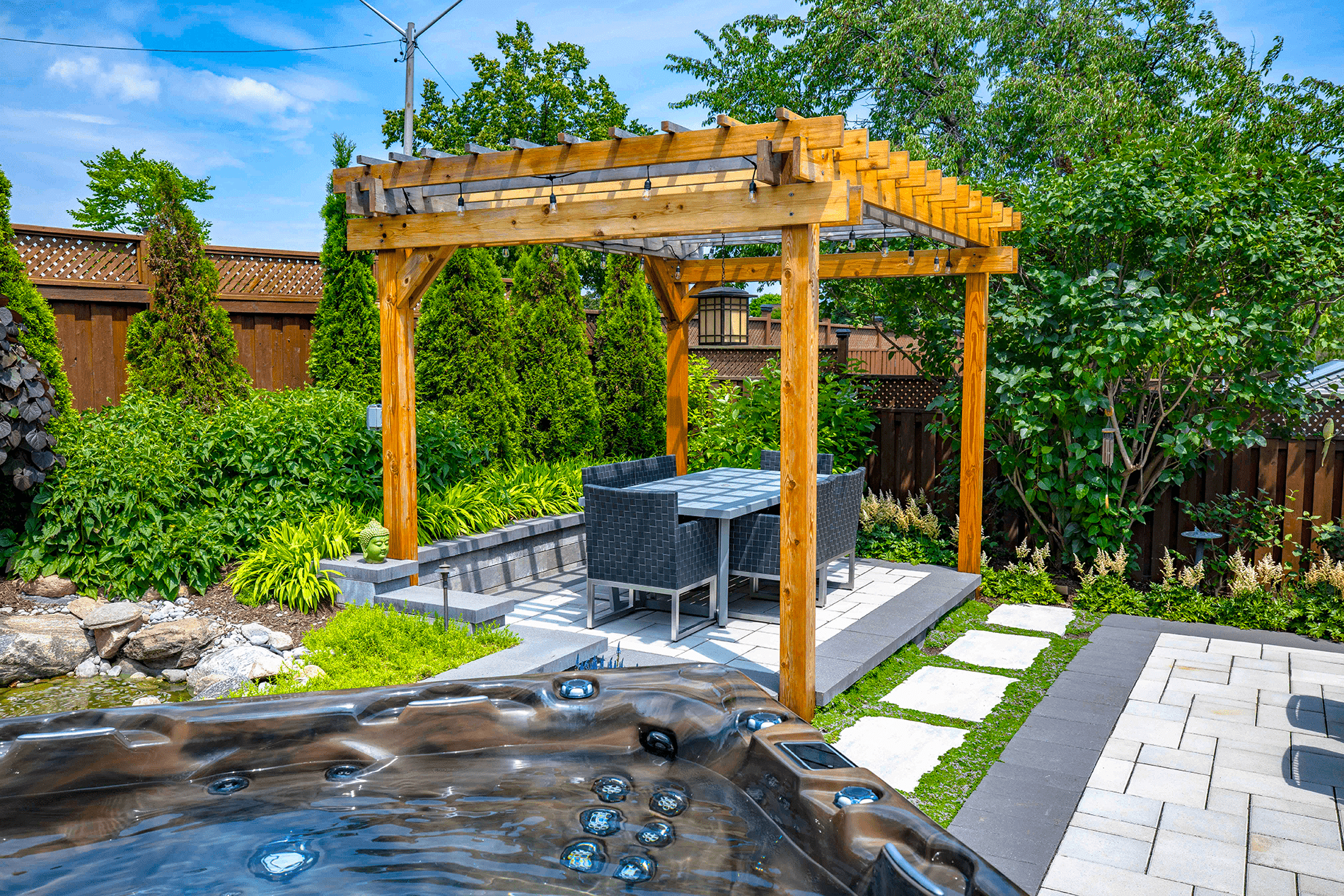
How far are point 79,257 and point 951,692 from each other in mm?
A: 8384

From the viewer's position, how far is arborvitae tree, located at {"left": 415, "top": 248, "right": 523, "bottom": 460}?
23.9ft

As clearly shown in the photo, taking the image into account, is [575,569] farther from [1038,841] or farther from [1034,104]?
[1034,104]

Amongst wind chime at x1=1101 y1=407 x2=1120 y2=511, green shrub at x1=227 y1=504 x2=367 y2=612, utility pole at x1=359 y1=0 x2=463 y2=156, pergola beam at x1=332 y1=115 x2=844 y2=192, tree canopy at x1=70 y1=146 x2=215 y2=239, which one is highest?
tree canopy at x1=70 y1=146 x2=215 y2=239

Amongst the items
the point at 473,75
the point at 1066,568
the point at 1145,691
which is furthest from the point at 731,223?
the point at 473,75

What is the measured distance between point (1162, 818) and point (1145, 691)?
1482mm

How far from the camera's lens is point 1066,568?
7016 millimetres

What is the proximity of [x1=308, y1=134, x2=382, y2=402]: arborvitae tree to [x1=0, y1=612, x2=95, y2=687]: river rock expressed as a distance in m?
3.27

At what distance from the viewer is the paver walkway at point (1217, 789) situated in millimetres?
2930

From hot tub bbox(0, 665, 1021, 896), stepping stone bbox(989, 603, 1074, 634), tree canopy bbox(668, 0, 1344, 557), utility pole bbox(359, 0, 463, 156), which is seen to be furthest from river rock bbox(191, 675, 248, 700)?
utility pole bbox(359, 0, 463, 156)

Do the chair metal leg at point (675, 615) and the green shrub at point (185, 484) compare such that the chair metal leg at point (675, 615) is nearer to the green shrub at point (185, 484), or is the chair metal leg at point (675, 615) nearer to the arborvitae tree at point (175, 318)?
the green shrub at point (185, 484)

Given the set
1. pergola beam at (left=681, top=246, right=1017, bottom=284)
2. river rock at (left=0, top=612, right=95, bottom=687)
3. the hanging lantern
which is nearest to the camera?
river rock at (left=0, top=612, right=95, bottom=687)

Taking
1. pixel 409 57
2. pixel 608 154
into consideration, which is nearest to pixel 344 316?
pixel 608 154

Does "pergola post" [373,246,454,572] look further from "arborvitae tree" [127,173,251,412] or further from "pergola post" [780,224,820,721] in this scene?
"arborvitae tree" [127,173,251,412]

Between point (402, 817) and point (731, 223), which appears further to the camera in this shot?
point (731, 223)
